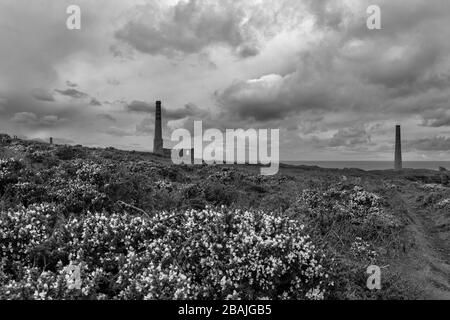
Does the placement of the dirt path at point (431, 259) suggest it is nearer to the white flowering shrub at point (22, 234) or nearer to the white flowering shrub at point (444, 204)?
the white flowering shrub at point (444, 204)

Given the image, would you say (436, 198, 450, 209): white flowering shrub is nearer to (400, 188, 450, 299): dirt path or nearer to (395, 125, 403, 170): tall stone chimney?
(400, 188, 450, 299): dirt path

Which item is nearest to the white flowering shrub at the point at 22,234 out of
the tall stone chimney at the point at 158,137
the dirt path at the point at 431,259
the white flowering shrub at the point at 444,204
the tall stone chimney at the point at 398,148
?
the dirt path at the point at 431,259

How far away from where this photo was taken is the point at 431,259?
11.6 m

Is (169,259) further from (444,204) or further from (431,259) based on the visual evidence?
(444,204)

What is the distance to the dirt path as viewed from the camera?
8374 mm

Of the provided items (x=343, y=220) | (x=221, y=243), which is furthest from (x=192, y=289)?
(x=343, y=220)

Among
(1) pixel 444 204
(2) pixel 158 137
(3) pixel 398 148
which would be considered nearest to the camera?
(1) pixel 444 204

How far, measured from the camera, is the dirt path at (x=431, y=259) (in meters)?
8.37

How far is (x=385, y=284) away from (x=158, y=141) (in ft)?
272

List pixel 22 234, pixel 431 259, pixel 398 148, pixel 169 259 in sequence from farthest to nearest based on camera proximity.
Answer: pixel 398 148, pixel 431 259, pixel 22 234, pixel 169 259

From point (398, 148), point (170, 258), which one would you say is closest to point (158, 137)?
point (398, 148)

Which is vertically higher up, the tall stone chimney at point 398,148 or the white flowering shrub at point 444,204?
the tall stone chimney at point 398,148

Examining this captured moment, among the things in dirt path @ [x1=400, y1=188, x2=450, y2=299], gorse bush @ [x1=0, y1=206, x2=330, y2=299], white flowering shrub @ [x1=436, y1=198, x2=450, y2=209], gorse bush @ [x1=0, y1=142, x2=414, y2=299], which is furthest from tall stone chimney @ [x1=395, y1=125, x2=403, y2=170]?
gorse bush @ [x1=0, y1=206, x2=330, y2=299]
